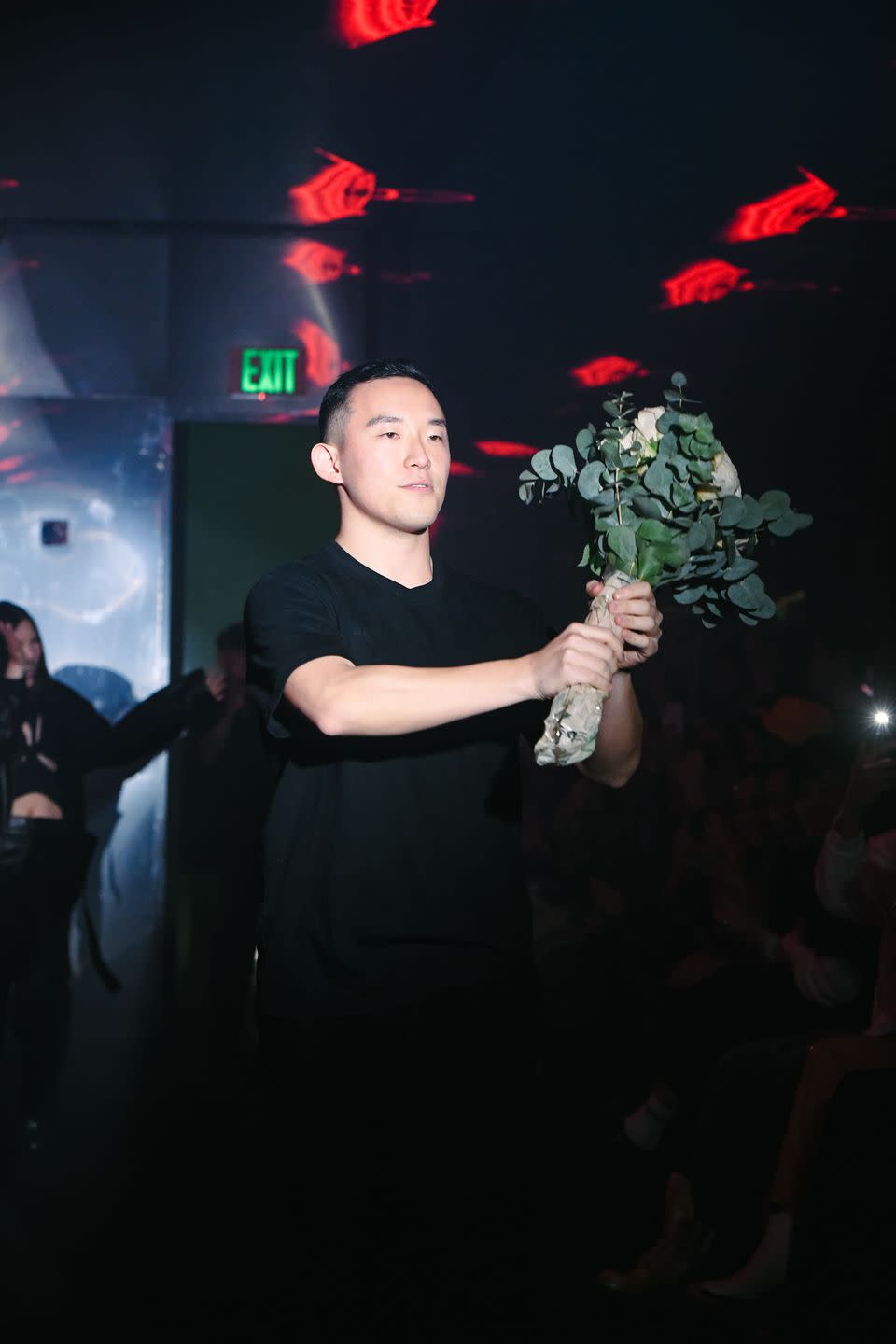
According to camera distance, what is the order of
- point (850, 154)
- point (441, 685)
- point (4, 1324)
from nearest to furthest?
point (441, 685) → point (4, 1324) → point (850, 154)

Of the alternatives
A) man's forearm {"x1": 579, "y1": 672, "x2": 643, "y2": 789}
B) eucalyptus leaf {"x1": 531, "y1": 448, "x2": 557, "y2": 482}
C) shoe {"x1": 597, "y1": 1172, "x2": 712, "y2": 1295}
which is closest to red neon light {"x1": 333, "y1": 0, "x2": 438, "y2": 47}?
eucalyptus leaf {"x1": 531, "y1": 448, "x2": 557, "y2": 482}

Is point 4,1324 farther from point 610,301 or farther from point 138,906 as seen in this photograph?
point 610,301

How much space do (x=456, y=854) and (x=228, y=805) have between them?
3.13m

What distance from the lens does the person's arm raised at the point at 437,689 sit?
1357 mm

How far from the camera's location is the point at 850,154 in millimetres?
3770

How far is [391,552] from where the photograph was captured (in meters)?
1.71

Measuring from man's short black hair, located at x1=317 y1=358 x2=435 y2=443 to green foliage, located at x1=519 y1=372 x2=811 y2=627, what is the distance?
253mm

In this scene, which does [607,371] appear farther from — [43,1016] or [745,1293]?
[745,1293]

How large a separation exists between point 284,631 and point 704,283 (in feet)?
10.6

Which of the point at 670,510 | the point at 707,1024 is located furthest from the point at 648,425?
the point at 707,1024

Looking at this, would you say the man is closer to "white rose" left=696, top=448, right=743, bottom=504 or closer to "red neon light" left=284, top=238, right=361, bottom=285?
"white rose" left=696, top=448, right=743, bottom=504

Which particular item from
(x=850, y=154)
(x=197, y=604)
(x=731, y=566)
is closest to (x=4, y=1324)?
(x=731, y=566)

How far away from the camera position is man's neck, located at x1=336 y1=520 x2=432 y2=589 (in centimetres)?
171

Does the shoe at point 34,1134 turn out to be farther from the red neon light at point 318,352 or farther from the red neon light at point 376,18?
the red neon light at point 376,18
